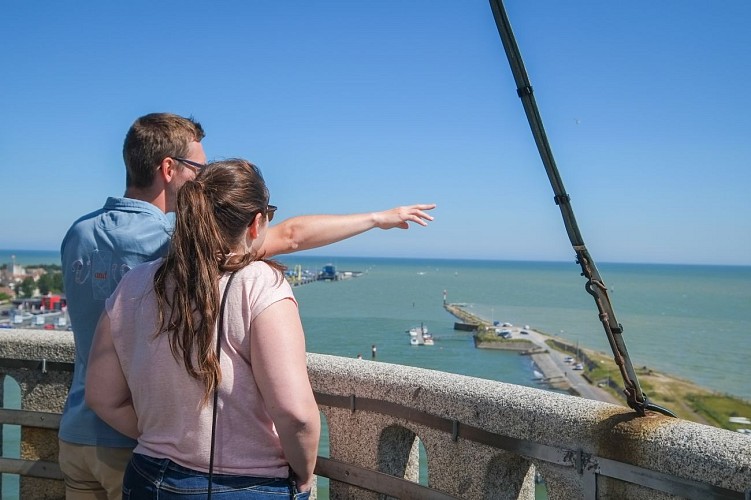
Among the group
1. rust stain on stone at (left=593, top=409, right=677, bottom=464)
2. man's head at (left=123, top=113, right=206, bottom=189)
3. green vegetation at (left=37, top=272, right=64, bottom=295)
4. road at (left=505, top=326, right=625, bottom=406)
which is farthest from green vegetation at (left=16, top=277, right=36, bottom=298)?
rust stain on stone at (left=593, top=409, right=677, bottom=464)

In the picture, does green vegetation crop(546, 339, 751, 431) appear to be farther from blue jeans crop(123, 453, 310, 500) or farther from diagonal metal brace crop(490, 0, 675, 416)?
blue jeans crop(123, 453, 310, 500)

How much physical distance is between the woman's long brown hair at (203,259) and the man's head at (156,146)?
0.59 m

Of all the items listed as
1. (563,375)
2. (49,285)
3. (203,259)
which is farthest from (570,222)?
(49,285)

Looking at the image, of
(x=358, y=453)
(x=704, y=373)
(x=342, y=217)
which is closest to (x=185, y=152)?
(x=342, y=217)

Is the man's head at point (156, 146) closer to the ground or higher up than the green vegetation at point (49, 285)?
higher up

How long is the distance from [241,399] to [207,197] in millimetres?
610

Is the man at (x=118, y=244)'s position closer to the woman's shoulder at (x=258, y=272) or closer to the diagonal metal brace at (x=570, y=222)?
the woman's shoulder at (x=258, y=272)

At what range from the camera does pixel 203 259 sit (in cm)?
208

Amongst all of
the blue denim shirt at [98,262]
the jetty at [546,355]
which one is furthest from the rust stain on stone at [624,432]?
the jetty at [546,355]

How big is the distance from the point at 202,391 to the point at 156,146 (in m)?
1.04

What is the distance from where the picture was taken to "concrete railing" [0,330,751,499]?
2.22 m

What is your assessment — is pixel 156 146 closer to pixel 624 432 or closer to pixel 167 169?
pixel 167 169

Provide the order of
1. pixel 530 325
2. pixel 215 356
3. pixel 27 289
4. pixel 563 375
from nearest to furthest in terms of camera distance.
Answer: pixel 215 356 < pixel 563 375 < pixel 27 289 < pixel 530 325

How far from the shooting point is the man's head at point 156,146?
2.70 meters
